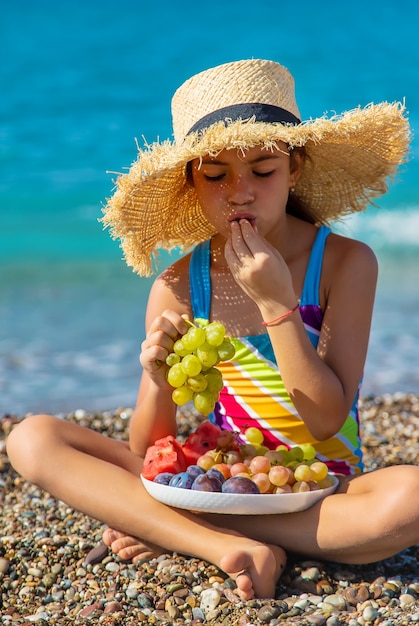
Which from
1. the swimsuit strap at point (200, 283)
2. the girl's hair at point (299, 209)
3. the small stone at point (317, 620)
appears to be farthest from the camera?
the girl's hair at point (299, 209)

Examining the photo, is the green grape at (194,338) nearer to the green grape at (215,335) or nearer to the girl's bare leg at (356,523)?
the green grape at (215,335)

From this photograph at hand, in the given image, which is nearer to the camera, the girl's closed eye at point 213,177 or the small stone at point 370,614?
the small stone at point 370,614

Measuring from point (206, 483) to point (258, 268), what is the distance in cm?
87

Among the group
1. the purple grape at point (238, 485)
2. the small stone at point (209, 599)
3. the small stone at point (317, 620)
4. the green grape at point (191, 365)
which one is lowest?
the small stone at point (317, 620)

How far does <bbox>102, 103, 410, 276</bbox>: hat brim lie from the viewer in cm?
334

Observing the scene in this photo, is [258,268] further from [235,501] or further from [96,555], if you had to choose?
[96,555]

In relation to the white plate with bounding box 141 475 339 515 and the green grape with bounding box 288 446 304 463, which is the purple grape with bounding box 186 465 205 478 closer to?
the white plate with bounding box 141 475 339 515

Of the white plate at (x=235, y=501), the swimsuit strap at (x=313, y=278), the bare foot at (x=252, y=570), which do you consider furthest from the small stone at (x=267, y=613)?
the swimsuit strap at (x=313, y=278)

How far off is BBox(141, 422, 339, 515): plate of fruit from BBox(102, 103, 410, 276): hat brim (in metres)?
0.97

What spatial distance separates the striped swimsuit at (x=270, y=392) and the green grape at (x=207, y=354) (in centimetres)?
74

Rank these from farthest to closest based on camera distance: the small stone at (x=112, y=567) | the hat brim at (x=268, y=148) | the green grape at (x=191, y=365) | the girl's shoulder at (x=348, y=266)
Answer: the girl's shoulder at (x=348, y=266), the small stone at (x=112, y=567), the hat brim at (x=268, y=148), the green grape at (x=191, y=365)

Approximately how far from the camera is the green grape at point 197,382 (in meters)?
3.14

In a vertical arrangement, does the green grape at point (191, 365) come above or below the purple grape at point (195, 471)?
above

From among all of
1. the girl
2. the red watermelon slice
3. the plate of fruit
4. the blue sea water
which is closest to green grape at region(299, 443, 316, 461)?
the plate of fruit
